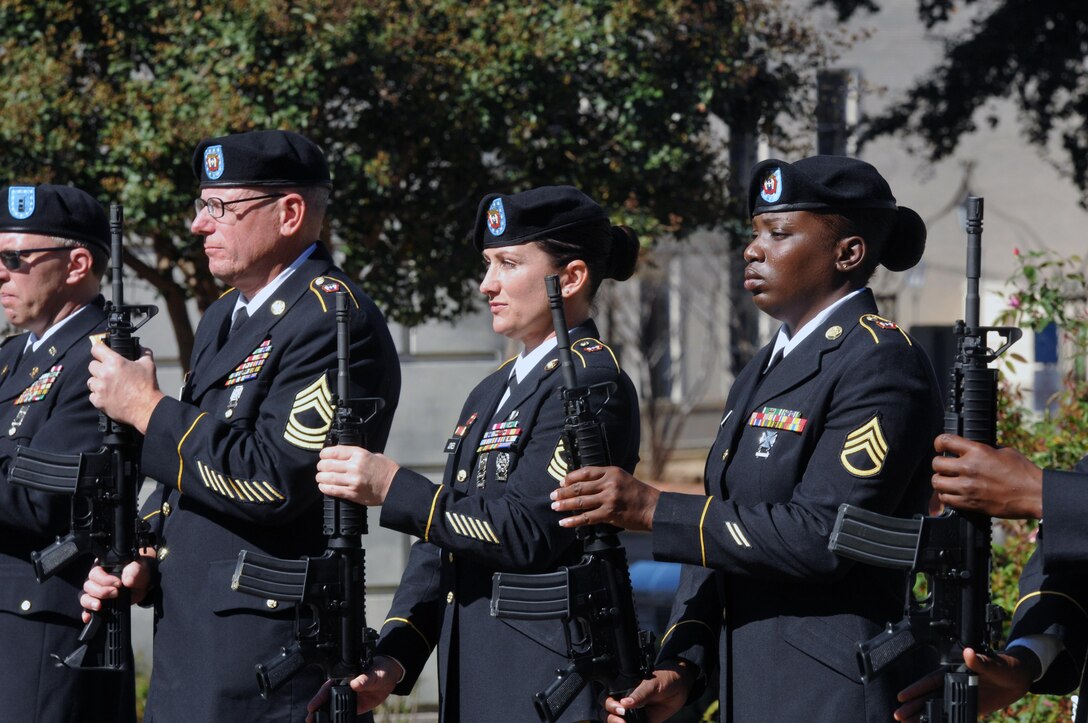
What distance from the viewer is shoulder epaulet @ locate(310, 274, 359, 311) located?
13.0ft

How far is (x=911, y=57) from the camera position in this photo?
22766 millimetres

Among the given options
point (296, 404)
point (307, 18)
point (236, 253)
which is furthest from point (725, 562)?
point (307, 18)

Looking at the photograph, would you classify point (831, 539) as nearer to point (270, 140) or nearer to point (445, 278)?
point (270, 140)

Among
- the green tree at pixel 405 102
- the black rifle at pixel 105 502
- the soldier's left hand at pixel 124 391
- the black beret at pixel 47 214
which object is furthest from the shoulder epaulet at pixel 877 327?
the green tree at pixel 405 102

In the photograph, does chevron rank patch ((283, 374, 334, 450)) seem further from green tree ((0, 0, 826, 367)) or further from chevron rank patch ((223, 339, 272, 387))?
green tree ((0, 0, 826, 367))

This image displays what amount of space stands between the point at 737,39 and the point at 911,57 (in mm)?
16322

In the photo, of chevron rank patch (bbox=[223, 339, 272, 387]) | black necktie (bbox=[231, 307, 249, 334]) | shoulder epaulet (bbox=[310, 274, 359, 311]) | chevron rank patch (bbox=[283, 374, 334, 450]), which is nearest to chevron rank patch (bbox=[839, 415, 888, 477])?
chevron rank patch (bbox=[283, 374, 334, 450])

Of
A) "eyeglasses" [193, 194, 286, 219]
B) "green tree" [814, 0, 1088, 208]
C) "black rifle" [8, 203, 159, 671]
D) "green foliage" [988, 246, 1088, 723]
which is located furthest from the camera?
"green tree" [814, 0, 1088, 208]

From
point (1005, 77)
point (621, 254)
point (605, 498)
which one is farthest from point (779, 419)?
point (1005, 77)

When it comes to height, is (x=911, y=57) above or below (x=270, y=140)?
above

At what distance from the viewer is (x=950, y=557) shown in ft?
9.48

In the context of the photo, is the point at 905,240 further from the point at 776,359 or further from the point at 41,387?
the point at 41,387

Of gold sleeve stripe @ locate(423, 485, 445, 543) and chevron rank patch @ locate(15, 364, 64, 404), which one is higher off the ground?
chevron rank patch @ locate(15, 364, 64, 404)

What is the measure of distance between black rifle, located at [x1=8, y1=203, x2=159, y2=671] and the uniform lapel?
497 mm
